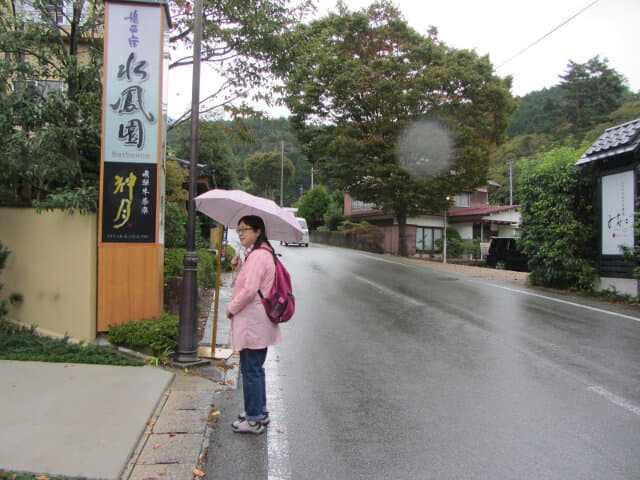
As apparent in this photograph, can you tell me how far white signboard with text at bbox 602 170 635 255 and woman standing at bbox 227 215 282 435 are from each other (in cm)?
1016

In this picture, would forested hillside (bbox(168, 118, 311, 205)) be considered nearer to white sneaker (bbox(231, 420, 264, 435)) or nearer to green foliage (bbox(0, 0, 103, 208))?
green foliage (bbox(0, 0, 103, 208))

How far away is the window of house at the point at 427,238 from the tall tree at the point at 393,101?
797cm

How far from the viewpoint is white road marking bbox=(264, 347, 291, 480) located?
3.36m

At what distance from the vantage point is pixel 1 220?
6555 millimetres

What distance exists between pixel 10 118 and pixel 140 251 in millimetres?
2637

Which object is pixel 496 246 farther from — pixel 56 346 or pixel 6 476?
pixel 6 476

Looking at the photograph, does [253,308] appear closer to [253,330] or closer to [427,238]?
[253,330]

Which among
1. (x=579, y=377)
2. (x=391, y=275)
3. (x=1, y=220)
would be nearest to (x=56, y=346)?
(x=1, y=220)

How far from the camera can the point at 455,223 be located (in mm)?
35875

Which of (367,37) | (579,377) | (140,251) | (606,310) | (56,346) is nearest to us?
(579,377)

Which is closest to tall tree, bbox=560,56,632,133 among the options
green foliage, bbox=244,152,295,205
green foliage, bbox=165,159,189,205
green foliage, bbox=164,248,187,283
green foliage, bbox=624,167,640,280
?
green foliage, bbox=244,152,295,205

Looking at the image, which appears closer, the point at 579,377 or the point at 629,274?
the point at 579,377

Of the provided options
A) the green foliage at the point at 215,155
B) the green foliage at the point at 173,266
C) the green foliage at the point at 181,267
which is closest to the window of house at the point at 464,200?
the green foliage at the point at 215,155

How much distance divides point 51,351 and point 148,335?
113 centimetres
